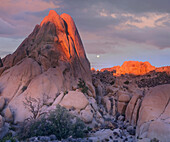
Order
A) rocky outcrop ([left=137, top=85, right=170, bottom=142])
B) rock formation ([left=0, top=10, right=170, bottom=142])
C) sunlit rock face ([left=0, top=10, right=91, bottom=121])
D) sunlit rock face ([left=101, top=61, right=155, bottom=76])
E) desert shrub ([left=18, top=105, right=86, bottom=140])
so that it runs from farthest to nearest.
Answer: sunlit rock face ([left=101, top=61, right=155, bottom=76])
sunlit rock face ([left=0, top=10, right=91, bottom=121])
rock formation ([left=0, top=10, right=170, bottom=142])
desert shrub ([left=18, top=105, right=86, bottom=140])
rocky outcrop ([left=137, top=85, right=170, bottom=142])

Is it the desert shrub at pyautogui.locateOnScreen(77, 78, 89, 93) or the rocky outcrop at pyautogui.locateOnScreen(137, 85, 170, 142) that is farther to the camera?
the desert shrub at pyautogui.locateOnScreen(77, 78, 89, 93)

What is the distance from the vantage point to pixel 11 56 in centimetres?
3538

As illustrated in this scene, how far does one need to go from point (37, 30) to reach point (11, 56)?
681cm

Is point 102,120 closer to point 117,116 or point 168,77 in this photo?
point 117,116

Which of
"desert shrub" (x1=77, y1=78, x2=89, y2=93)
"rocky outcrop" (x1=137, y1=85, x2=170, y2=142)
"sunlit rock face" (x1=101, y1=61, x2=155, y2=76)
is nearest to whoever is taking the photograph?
"rocky outcrop" (x1=137, y1=85, x2=170, y2=142)

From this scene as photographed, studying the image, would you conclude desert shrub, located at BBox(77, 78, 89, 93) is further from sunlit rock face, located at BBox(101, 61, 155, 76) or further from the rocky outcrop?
sunlit rock face, located at BBox(101, 61, 155, 76)

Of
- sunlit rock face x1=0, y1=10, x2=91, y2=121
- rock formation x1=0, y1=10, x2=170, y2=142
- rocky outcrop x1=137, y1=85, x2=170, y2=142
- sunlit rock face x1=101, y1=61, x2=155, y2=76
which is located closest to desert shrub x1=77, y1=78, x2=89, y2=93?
rock formation x1=0, y1=10, x2=170, y2=142

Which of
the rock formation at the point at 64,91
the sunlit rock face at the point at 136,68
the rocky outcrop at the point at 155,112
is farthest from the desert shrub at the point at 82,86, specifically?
the sunlit rock face at the point at 136,68

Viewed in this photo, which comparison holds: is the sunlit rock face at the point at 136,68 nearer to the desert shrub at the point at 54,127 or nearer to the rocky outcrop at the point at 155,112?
the rocky outcrop at the point at 155,112

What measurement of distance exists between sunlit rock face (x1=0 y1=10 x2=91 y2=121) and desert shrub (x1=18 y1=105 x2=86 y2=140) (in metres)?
7.85

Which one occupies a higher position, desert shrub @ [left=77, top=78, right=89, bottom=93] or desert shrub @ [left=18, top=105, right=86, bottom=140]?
desert shrub @ [left=77, top=78, right=89, bottom=93]

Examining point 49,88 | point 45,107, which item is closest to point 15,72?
point 49,88

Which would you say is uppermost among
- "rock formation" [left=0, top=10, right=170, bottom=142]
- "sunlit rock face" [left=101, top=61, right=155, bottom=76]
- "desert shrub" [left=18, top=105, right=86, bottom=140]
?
"sunlit rock face" [left=101, top=61, right=155, bottom=76]

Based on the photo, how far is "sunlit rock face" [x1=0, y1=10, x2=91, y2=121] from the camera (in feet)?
93.8
